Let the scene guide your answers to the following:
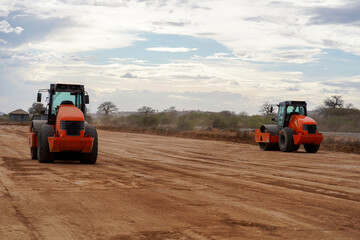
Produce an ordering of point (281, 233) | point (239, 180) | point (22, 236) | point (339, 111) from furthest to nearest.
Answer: point (339, 111) < point (239, 180) < point (281, 233) < point (22, 236)

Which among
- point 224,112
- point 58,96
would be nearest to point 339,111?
point 224,112

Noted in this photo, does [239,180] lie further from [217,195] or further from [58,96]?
[58,96]

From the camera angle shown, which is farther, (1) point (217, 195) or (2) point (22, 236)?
(1) point (217, 195)

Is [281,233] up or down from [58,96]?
down

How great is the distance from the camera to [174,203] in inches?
331

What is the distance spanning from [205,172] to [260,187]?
10.4ft

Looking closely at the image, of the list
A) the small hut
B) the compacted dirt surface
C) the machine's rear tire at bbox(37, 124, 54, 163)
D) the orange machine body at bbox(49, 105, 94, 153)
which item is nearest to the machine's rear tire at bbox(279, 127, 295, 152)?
the compacted dirt surface

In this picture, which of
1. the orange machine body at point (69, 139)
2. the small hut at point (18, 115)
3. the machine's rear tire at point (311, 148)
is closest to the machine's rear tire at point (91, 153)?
the orange machine body at point (69, 139)

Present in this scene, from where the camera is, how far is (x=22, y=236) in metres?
5.96

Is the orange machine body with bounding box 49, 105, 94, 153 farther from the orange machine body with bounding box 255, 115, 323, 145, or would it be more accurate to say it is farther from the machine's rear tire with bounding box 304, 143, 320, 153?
the machine's rear tire with bounding box 304, 143, 320, 153

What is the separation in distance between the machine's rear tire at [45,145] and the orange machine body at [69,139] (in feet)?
0.87

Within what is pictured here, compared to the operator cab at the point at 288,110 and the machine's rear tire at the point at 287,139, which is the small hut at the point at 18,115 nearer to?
the operator cab at the point at 288,110

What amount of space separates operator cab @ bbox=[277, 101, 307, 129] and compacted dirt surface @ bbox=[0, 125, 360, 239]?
9.59 m

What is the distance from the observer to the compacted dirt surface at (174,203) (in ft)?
21.1
